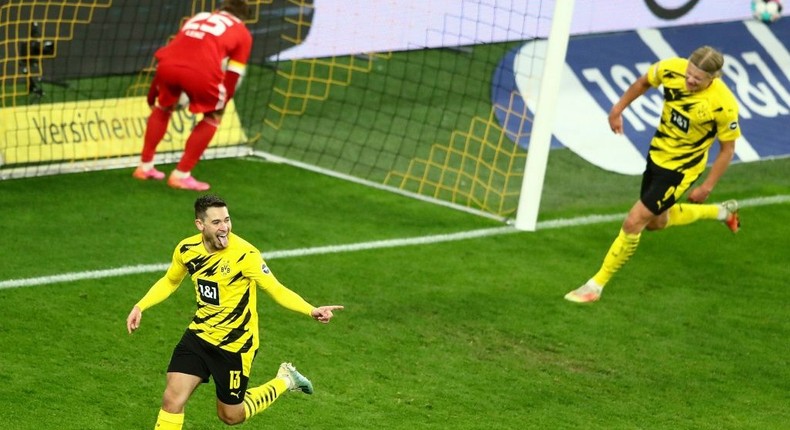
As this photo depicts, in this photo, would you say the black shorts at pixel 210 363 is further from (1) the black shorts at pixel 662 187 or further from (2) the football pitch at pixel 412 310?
(1) the black shorts at pixel 662 187

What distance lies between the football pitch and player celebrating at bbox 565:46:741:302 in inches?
20.9

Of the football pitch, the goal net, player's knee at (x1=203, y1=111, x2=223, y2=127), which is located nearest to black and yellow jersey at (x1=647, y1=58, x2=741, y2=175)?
the football pitch

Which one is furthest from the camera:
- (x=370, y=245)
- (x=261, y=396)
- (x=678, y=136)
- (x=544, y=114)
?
(x=544, y=114)

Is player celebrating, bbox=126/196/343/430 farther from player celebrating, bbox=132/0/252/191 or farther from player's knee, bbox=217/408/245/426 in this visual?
player celebrating, bbox=132/0/252/191

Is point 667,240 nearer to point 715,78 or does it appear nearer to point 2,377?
point 715,78

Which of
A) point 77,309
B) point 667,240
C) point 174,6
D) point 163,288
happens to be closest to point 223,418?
point 163,288

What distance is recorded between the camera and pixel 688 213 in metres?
10.6

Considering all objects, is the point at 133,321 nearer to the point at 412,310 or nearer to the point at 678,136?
the point at 412,310

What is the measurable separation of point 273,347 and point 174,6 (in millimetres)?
5985

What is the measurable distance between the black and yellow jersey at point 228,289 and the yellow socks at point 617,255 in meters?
3.63

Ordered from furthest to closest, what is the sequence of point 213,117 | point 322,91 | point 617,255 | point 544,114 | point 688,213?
point 322,91 → point 213,117 → point 544,114 → point 688,213 → point 617,255

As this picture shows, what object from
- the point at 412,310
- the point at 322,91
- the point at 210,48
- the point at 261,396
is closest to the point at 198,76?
the point at 210,48

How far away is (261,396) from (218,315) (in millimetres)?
600

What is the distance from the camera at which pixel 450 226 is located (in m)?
11.7
